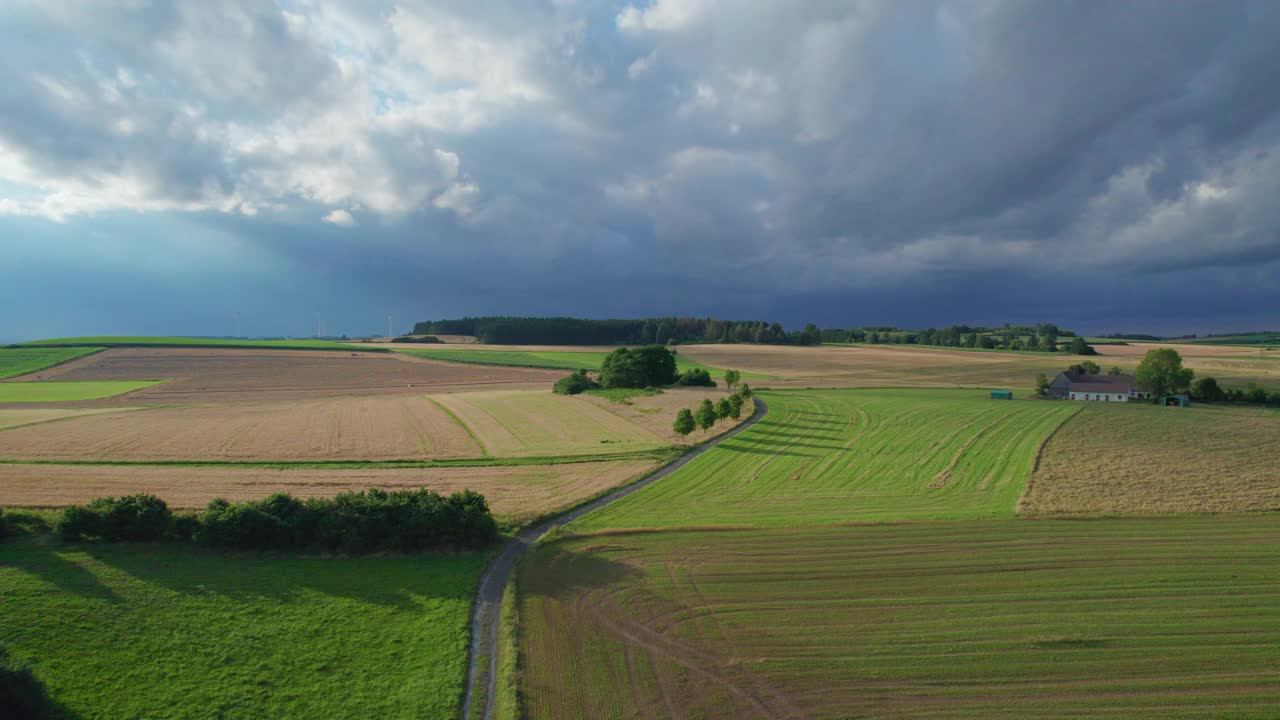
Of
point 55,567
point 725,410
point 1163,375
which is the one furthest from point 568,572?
point 1163,375

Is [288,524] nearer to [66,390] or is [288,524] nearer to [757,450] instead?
[757,450]

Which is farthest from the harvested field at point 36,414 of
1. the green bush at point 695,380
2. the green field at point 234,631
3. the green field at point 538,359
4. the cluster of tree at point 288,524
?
the green bush at point 695,380

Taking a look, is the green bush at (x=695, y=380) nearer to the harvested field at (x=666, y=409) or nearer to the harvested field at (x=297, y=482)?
the harvested field at (x=666, y=409)

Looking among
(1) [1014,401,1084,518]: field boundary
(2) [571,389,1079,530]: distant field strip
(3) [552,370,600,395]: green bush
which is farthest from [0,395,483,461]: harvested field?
(1) [1014,401,1084,518]: field boundary

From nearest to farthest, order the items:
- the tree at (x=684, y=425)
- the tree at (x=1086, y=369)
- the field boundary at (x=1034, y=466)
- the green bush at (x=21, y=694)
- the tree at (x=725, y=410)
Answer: the green bush at (x=21, y=694) → the field boundary at (x=1034, y=466) → the tree at (x=684, y=425) → the tree at (x=725, y=410) → the tree at (x=1086, y=369)

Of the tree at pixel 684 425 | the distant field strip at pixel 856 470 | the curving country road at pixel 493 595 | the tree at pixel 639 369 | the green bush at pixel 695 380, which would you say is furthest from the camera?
the green bush at pixel 695 380

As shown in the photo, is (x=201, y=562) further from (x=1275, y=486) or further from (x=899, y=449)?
(x=1275, y=486)
